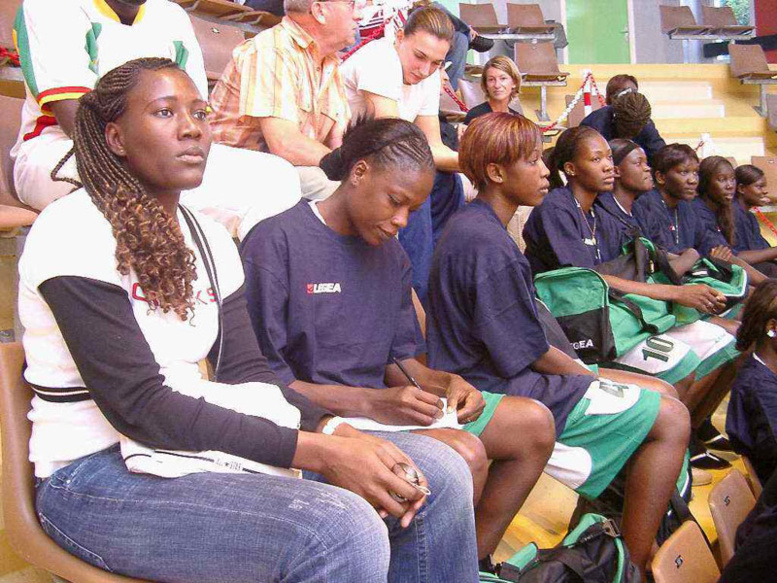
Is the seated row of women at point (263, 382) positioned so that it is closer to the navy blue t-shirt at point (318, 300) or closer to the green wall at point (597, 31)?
the navy blue t-shirt at point (318, 300)

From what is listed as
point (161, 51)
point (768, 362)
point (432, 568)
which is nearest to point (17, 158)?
point (161, 51)

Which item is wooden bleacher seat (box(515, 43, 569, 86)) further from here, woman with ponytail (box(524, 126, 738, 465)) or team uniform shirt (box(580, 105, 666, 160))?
woman with ponytail (box(524, 126, 738, 465))

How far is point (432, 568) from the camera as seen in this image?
144 cm

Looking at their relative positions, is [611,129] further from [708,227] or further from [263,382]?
[263,382]

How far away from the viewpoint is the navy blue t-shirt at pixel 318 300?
1751mm

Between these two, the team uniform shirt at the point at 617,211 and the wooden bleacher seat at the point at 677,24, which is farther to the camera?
the wooden bleacher seat at the point at 677,24

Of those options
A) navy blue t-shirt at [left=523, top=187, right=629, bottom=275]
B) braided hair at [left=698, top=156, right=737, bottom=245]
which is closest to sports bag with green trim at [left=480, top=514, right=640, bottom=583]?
navy blue t-shirt at [left=523, top=187, right=629, bottom=275]

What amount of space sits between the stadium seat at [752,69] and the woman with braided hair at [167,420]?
8276 mm

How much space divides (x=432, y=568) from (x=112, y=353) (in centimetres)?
64

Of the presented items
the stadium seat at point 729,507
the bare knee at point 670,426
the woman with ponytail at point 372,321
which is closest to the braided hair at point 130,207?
the woman with ponytail at point 372,321

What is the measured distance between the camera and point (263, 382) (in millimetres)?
1494

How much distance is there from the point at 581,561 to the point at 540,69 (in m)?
6.74

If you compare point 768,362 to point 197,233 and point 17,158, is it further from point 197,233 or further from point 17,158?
point 17,158

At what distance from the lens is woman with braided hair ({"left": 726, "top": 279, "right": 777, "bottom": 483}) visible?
104 inches
